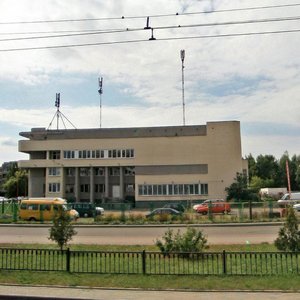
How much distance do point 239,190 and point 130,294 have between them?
50.3 meters

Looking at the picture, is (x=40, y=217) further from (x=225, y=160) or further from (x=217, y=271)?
(x=225, y=160)

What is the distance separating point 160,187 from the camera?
6009cm

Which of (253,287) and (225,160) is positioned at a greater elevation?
(225,160)

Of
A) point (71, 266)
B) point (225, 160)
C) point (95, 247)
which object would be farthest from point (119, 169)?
point (71, 266)

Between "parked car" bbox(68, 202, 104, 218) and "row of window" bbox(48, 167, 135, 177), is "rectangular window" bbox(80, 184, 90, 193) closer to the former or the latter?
"row of window" bbox(48, 167, 135, 177)

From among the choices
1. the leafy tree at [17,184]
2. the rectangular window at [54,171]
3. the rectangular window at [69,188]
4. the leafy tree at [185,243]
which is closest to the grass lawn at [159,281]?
the leafy tree at [185,243]

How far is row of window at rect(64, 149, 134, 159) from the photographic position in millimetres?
62125

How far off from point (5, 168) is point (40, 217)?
121 meters

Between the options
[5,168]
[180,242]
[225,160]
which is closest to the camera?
[180,242]

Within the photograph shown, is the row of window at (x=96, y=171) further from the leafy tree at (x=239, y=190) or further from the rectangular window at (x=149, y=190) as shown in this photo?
the leafy tree at (x=239, y=190)

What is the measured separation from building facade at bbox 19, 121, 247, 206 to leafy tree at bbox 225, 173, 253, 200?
101 cm

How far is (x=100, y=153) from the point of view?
62.9 metres

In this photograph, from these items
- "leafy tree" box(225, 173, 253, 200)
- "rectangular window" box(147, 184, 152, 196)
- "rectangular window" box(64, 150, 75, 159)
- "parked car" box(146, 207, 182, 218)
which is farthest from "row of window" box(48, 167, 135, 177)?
"parked car" box(146, 207, 182, 218)

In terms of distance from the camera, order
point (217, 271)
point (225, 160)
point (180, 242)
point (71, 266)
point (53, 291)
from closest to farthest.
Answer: point (53, 291) → point (217, 271) → point (71, 266) → point (180, 242) → point (225, 160)
